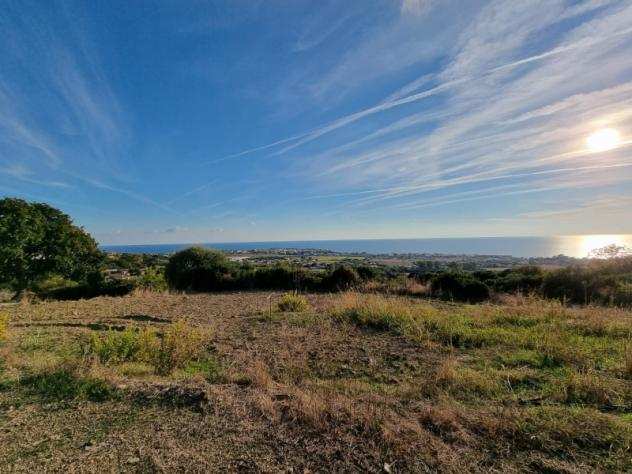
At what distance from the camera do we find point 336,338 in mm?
6492

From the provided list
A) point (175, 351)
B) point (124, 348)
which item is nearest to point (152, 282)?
point (124, 348)

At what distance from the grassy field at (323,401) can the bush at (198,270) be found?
1184 cm

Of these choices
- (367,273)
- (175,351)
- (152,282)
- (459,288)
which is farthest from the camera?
(367,273)

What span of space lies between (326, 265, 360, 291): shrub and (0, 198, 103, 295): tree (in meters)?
14.3

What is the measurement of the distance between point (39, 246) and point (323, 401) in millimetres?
19882

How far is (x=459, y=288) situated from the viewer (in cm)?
1349

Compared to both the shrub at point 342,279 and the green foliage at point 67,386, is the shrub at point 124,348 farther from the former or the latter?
the shrub at point 342,279

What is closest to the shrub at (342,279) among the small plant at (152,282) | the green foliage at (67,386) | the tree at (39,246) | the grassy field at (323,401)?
the small plant at (152,282)

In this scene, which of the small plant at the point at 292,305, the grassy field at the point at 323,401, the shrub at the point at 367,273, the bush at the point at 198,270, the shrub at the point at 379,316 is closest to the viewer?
the grassy field at the point at 323,401

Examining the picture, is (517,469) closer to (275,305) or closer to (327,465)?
(327,465)

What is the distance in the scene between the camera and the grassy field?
2590 mm

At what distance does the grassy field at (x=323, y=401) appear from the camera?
8.50 feet

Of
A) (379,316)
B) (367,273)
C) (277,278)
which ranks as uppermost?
(367,273)

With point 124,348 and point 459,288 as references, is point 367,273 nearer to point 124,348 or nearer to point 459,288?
point 459,288
